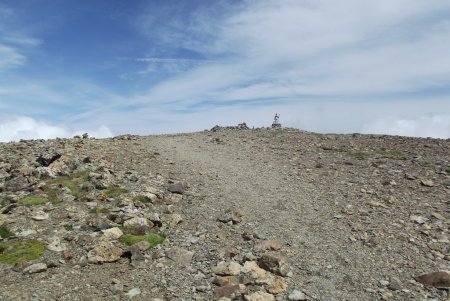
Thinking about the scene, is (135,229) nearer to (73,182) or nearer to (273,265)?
(273,265)

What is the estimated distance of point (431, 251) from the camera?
1199cm

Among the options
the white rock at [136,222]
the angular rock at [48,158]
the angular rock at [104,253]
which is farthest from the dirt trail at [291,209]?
the angular rock at [48,158]

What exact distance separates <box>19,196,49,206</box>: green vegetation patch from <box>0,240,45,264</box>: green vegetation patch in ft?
10.7

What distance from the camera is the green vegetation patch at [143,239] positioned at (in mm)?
12461

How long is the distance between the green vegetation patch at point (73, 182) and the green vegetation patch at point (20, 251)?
4.13 meters

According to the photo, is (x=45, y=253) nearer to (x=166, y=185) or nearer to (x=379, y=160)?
(x=166, y=185)

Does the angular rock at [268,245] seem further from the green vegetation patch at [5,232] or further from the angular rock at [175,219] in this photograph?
the green vegetation patch at [5,232]

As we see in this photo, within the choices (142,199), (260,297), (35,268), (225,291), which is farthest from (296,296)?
(142,199)

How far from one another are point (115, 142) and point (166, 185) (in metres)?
12.3

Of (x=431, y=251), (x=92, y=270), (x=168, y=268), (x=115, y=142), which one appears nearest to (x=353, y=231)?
(x=431, y=251)

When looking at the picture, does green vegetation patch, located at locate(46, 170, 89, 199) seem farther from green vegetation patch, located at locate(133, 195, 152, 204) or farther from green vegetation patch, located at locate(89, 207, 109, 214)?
green vegetation patch, located at locate(133, 195, 152, 204)

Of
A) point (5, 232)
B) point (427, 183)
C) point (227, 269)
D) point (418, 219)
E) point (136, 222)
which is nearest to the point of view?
point (227, 269)

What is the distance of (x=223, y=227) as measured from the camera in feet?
45.1

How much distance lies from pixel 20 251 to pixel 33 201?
4212 millimetres
